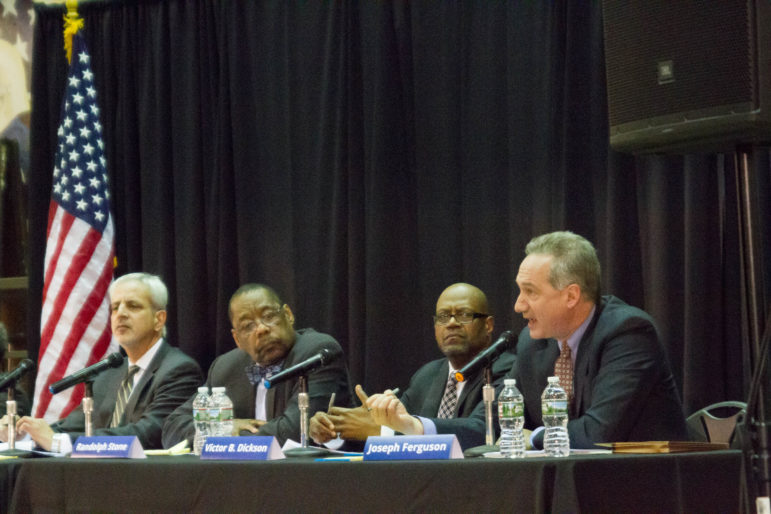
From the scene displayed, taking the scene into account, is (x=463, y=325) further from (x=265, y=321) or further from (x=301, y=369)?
Result: (x=301, y=369)

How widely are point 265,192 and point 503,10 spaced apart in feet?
5.43

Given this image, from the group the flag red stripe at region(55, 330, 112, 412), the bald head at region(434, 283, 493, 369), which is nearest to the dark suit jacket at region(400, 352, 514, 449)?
the bald head at region(434, 283, 493, 369)

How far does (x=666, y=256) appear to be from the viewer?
4.80m

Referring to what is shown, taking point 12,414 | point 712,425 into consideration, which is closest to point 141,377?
point 12,414

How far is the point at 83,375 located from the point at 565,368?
1.65 m

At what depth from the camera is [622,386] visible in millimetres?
3164

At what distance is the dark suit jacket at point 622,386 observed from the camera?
3.12 metres

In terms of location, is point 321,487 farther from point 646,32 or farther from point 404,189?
point 404,189

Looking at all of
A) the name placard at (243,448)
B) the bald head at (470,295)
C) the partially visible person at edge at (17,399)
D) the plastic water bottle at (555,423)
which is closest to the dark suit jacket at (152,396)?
the partially visible person at edge at (17,399)

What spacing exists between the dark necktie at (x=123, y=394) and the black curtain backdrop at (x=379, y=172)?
107cm

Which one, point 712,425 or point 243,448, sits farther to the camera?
point 712,425

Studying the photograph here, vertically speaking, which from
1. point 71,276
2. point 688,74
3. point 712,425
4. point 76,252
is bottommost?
point 712,425

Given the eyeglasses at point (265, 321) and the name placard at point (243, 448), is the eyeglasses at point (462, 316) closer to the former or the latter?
the eyeglasses at point (265, 321)

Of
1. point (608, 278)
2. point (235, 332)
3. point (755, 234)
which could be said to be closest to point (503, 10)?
point (608, 278)
